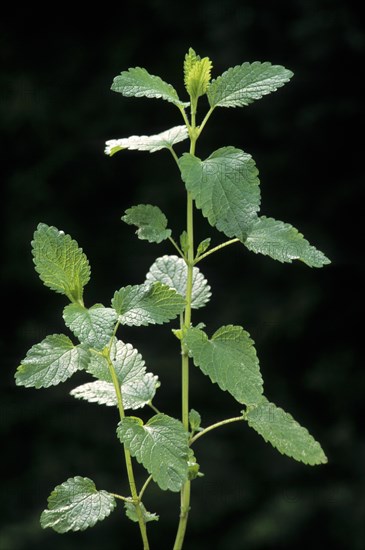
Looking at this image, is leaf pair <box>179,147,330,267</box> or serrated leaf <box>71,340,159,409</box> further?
serrated leaf <box>71,340,159,409</box>

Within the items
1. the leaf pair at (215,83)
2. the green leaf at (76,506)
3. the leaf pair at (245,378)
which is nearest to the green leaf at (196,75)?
the leaf pair at (215,83)

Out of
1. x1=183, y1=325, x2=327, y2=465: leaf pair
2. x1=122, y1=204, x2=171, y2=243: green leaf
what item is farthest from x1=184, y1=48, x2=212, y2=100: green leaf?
x1=183, y1=325, x2=327, y2=465: leaf pair

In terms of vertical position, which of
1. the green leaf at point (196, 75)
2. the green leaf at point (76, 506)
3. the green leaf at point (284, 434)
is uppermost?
the green leaf at point (196, 75)

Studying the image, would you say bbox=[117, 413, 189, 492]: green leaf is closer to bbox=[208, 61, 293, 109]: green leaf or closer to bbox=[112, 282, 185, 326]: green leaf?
bbox=[112, 282, 185, 326]: green leaf

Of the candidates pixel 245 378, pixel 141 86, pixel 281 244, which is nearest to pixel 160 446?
pixel 245 378

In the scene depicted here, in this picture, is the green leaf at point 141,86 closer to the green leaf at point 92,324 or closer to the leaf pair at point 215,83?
the leaf pair at point 215,83

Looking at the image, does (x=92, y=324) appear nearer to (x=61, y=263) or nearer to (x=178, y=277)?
(x=61, y=263)
